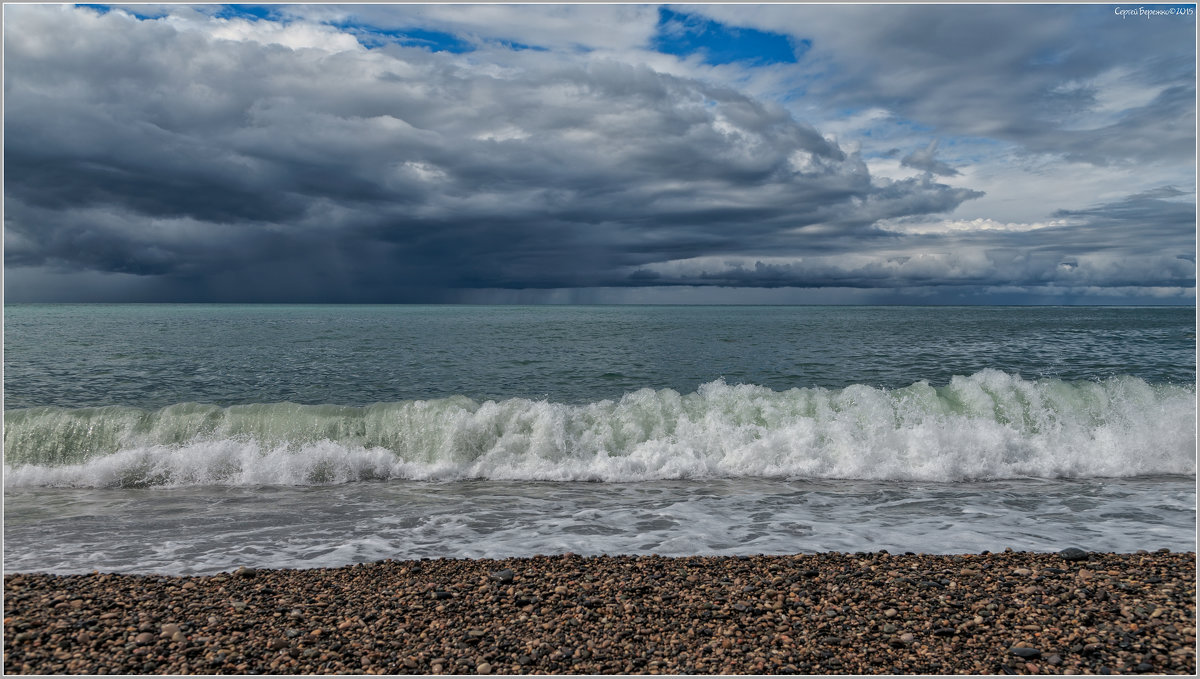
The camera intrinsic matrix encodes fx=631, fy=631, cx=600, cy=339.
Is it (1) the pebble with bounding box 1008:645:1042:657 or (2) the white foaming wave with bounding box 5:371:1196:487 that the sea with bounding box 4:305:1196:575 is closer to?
(2) the white foaming wave with bounding box 5:371:1196:487

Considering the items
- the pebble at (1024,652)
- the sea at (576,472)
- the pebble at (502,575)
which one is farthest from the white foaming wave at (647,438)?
the pebble at (1024,652)

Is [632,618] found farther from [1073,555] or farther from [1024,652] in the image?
[1073,555]

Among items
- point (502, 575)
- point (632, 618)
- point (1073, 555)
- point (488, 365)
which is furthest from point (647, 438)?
point (488, 365)

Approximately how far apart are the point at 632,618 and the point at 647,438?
Answer: 831cm

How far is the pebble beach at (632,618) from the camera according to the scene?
4539 mm

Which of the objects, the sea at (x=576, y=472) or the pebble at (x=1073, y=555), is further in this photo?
the sea at (x=576, y=472)

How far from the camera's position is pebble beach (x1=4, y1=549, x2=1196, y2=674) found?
14.9ft

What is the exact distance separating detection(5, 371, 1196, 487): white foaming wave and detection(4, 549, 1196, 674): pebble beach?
5420mm

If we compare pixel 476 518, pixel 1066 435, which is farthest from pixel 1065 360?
pixel 476 518

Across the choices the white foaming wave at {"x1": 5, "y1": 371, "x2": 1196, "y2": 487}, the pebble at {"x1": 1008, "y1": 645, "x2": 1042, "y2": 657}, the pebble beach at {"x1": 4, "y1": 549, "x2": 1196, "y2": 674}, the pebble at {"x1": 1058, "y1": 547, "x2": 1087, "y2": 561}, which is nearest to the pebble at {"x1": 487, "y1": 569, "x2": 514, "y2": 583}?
the pebble beach at {"x1": 4, "y1": 549, "x2": 1196, "y2": 674}

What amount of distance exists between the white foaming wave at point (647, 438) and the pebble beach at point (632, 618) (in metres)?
5.42

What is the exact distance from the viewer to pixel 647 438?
13492mm

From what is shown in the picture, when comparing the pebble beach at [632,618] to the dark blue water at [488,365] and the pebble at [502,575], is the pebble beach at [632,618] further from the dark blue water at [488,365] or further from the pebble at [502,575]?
the dark blue water at [488,365]

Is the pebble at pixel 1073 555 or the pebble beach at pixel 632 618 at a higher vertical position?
the pebble beach at pixel 632 618
